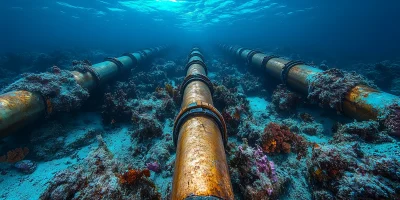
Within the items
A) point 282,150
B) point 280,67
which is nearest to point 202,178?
point 282,150

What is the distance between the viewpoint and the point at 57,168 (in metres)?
3.94

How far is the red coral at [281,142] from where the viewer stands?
12.5 feet

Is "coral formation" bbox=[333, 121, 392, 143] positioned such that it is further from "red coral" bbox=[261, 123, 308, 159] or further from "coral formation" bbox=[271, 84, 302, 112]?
"coral formation" bbox=[271, 84, 302, 112]

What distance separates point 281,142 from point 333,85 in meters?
1.97

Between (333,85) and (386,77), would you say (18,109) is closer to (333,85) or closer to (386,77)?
(333,85)

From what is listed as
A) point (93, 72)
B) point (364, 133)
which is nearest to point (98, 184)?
point (364, 133)

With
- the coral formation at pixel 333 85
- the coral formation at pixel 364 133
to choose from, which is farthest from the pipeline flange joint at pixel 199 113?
the coral formation at pixel 333 85

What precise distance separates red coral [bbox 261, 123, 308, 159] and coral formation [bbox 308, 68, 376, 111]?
49.1 inches

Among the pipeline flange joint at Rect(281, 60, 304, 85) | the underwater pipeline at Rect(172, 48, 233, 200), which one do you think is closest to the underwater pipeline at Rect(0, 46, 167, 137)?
the underwater pipeline at Rect(172, 48, 233, 200)

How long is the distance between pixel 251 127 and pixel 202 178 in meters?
3.03

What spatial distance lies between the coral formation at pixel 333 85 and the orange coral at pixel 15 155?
7.52 m

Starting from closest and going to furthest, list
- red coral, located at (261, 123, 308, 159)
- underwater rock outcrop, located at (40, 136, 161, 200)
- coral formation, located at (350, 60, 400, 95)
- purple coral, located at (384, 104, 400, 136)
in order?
underwater rock outcrop, located at (40, 136, 161, 200), purple coral, located at (384, 104, 400, 136), red coral, located at (261, 123, 308, 159), coral formation, located at (350, 60, 400, 95)

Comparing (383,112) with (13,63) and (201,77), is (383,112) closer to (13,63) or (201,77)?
(201,77)

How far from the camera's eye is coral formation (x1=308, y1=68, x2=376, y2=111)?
3963 mm
